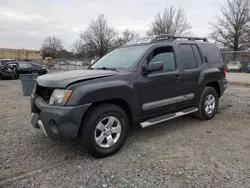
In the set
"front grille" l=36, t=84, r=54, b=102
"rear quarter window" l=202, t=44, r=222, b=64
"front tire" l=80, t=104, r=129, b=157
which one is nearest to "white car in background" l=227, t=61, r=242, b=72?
"rear quarter window" l=202, t=44, r=222, b=64

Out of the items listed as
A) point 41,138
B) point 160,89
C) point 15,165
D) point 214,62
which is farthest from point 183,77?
point 15,165

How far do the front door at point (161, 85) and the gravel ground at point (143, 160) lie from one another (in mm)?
623

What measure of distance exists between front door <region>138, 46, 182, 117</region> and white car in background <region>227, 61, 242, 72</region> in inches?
463

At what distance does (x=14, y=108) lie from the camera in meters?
6.73

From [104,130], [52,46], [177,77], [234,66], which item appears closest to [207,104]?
[177,77]

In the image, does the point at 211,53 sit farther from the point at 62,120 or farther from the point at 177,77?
the point at 62,120

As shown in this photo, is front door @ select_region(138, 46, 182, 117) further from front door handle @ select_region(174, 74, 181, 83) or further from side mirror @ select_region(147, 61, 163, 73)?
side mirror @ select_region(147, 61, 163, 73)

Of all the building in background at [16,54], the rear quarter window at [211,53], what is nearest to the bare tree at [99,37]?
the building in background at [16,54]

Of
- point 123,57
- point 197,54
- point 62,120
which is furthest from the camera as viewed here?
point 197,54

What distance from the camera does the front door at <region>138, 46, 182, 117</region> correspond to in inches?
150

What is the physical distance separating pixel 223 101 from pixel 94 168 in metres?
5.69

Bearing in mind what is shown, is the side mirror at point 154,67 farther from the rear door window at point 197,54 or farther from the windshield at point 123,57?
the rear door window at point 197,54

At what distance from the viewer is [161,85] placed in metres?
4.03

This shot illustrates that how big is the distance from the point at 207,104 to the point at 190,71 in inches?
42.5
